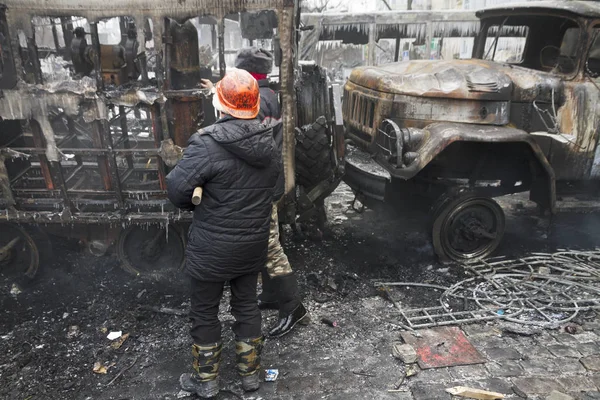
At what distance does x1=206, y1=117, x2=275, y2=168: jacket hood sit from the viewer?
8.04 ft

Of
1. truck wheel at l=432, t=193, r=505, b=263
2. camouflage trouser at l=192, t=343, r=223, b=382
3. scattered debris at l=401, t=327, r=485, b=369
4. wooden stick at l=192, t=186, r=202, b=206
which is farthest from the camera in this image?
truck wheel at l=432, t=193, r=505, b=263

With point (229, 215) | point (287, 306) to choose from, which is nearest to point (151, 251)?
point (287, 306)

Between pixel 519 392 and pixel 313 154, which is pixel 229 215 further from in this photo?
pixel 519 392

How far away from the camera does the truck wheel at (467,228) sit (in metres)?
4.57

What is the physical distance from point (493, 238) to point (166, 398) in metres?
3.78

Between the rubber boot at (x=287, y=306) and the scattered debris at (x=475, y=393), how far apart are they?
131 cm

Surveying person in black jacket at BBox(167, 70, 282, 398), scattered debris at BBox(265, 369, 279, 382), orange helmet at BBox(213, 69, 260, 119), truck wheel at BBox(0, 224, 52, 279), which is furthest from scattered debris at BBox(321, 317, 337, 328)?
truck wheel at BBox(0, 224, 52, 279)

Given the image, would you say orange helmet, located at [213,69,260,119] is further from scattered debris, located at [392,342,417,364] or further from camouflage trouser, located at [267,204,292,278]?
scattered debris, located at [392,342,417,364]

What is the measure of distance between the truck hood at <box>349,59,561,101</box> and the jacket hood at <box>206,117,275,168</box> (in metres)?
2.52

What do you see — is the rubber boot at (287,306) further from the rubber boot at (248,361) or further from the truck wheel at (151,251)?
the truck wheel at (151,251)

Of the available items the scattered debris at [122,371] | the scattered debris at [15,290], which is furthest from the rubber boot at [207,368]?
the scattered debris at [15,290]

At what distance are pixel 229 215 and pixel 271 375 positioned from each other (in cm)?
131

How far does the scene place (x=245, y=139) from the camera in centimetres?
247

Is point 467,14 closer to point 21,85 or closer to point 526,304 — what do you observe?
point 526,304
